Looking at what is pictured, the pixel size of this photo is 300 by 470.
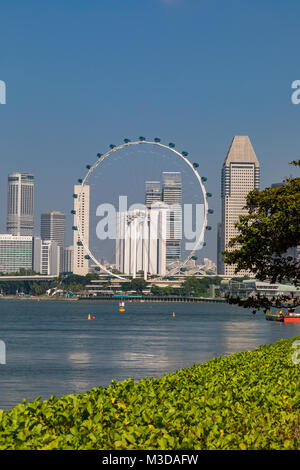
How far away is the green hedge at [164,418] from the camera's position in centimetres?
1141

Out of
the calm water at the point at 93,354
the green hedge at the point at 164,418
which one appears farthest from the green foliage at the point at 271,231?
the green hedge at the point at 164,418

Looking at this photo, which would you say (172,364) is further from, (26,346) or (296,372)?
(296,372)

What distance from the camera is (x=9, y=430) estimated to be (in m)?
11.4

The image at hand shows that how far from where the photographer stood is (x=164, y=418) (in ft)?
42.4
